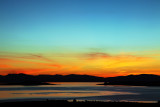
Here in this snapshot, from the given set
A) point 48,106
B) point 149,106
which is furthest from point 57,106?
point 149,106

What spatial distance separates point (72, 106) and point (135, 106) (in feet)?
34.2

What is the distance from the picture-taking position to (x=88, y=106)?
3409cm

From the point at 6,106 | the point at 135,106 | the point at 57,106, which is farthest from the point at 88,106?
the point at 6,106

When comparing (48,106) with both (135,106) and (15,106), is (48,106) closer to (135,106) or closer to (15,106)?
(15,106)

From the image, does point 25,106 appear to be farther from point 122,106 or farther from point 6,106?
point 122,106

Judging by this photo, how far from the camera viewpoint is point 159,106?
112 ft

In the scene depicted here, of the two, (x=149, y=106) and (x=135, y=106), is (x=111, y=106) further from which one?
(x=149, y=106)

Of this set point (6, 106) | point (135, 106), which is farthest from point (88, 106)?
point (6, 106)

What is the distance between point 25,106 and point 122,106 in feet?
52.6

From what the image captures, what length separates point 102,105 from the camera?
35156 millimetres

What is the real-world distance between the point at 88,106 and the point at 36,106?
28.3 ft

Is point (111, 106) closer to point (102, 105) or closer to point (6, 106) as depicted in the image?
point (102, 105)

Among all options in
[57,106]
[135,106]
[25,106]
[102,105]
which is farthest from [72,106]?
[135,106]

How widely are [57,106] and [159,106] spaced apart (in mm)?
16938
